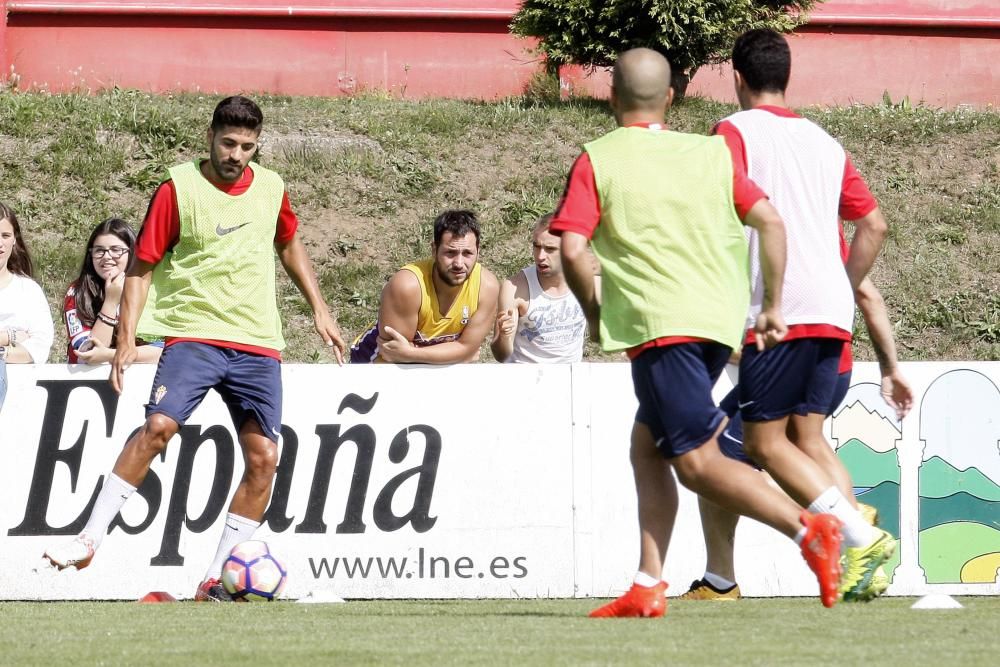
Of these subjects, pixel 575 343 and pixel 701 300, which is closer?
pixel 701 300

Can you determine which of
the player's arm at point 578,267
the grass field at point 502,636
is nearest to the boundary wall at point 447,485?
the grass field at point 502,636

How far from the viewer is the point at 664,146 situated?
207 inches

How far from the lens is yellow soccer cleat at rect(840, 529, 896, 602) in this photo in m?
5.09

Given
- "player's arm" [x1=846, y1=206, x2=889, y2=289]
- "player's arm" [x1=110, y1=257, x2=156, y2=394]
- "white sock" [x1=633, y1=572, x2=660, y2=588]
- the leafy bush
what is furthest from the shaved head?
the leafy bush

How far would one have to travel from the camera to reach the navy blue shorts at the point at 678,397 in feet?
16.5

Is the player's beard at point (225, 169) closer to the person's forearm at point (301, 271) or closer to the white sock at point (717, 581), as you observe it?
the person's forearm at point (301, 271)

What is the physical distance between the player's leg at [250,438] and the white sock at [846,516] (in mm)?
2691

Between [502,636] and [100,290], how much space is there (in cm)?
448

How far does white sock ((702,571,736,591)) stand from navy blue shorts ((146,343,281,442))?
6.95 ft

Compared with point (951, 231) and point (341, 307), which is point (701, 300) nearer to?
point (341, 307)

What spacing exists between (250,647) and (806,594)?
4.19 metres

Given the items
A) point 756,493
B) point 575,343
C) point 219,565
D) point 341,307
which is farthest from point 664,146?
point 341,307

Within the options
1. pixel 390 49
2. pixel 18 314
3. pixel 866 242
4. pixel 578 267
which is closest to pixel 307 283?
pixel 18 314

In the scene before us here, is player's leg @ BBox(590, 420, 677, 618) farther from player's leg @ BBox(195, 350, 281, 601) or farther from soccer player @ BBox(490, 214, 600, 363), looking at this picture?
soccer player @ BBox(490, 214, 600, 363)
